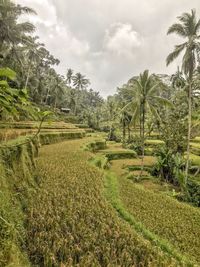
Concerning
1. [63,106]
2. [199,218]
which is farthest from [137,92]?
[63,106]

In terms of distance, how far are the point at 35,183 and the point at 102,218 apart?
130 inches

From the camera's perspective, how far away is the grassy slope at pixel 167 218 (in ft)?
28.3

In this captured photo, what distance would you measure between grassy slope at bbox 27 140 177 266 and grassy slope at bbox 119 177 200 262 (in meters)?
1.41

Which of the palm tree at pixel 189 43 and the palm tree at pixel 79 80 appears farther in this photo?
the palm tree at pixel 79 80

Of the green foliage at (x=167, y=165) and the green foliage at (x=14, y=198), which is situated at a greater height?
the green foliage at (x=14, y=198)

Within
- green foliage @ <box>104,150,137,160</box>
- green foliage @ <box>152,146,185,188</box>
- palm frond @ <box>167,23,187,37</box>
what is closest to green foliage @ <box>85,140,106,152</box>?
green foliage @ <box>104,150,137,160</box>

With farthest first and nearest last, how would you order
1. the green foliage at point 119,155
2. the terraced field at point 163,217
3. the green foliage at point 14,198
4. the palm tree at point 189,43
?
1. the green foliage at point 119,155
2. the palm tree at point 189,43
3. the terraced field at point 163,217
4. the green foliage at point 14,198

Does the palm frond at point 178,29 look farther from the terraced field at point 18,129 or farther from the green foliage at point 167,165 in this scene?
the terraced field at point 18,129

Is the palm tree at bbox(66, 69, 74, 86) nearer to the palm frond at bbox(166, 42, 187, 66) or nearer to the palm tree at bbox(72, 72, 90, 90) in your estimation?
the palm tree at bbox(72, 72, 90, 90)

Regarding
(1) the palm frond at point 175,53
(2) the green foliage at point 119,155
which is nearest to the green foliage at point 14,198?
(1) the palm frond at point 175,53

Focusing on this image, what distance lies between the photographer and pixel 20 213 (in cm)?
751

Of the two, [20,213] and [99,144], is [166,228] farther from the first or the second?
[99,144]

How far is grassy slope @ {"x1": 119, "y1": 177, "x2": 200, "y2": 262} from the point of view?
8633 mm

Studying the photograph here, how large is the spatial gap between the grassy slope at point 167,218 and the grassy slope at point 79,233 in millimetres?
1406
